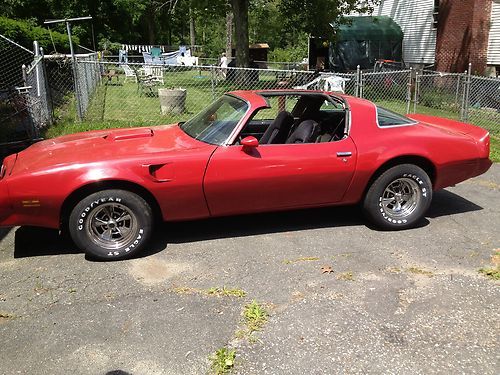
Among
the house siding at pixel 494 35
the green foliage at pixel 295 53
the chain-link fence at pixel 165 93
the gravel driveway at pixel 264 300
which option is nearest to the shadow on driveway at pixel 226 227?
the gravel driveway at pixel 264 300

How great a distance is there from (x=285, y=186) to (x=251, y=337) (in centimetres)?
170

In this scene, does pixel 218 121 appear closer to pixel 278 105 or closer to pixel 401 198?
pixel 278 105

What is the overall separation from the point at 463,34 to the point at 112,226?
1673cm

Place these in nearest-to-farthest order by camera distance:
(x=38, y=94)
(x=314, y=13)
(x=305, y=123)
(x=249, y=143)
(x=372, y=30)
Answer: (x=249, y=143), (x=305, y=123), (x=38, y=94), (x=314, y=13), (x=372, y=30)

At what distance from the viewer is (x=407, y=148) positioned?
477 centimetres

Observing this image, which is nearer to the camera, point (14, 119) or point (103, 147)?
point (103, 147)

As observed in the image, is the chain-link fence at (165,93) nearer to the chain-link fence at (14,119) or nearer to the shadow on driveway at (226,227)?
the chain-link fence at (14,119)

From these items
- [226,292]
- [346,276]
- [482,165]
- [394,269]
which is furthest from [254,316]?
[482,165]

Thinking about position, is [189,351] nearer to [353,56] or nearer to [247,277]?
[247,277]

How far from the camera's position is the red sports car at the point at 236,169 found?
3.99 meters

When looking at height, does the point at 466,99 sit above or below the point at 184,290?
above

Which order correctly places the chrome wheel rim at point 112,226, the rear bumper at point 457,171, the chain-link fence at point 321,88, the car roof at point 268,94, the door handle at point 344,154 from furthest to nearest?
the chain-link fence at point 321,88 → the rear bumper at point 457,171 → the car roof at point 268,94 → the door handle at point 344,154 → the chrome wheel rim at point 112,226

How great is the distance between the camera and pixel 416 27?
71.2 feet

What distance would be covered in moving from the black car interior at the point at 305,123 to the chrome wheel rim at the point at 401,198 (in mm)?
748
